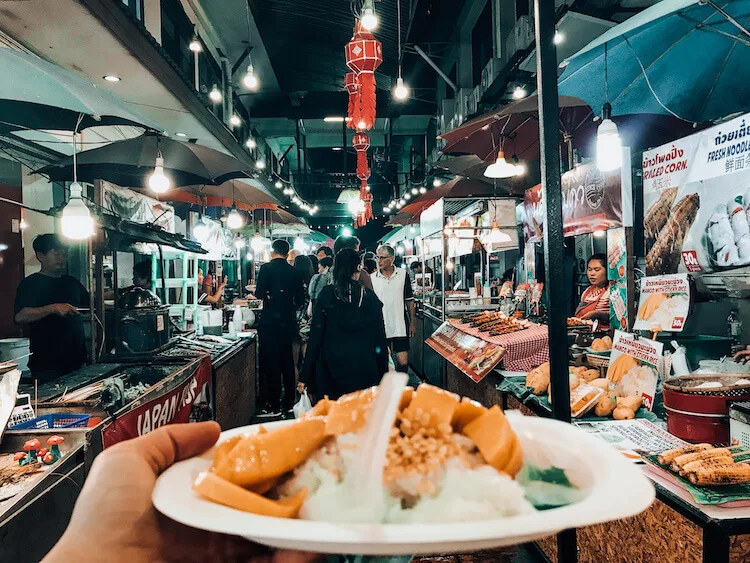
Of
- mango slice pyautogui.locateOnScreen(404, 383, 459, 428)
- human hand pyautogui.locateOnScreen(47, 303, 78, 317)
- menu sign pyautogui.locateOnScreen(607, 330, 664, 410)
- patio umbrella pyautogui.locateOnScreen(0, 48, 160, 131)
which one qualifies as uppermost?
patio umbrella pyautogui.locateOnScreen(0, 48, 160, 131)

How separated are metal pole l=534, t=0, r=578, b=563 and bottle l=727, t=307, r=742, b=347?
15.6 ft

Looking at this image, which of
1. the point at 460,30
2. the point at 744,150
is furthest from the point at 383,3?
the point at 744,150

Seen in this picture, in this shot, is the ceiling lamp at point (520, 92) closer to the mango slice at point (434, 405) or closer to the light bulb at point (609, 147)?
the light bulb at point (609, 147)

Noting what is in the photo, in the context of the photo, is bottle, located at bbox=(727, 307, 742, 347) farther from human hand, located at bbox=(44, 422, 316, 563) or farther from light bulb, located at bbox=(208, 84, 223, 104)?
light bulb, located at bbox=(208, 84, 223, 104)

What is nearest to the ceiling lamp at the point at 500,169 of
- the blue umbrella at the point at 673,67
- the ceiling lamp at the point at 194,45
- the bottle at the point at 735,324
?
the blue umbrella at the point at 673,67

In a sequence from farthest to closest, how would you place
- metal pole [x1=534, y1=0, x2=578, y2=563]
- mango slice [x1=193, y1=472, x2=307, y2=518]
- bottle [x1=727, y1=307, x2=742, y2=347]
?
1. bottle [x1=727, y1=307, x2=742, y2=347]
2. metal pole [x1=534, y1=0, x2=578, y2=563]
3. mango slice [x1=193, y1=472, x2=307, y2=518]

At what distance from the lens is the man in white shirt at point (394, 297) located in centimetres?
741

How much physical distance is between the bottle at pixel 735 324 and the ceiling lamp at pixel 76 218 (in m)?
6.39

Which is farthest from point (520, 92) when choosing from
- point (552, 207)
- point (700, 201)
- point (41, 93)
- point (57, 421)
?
point (57, 421)

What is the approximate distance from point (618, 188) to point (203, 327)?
5.48 m

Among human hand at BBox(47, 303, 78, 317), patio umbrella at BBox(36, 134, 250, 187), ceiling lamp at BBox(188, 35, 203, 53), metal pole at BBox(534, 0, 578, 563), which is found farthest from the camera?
ceiling lamp at BBox(188, 35, 203, 53)

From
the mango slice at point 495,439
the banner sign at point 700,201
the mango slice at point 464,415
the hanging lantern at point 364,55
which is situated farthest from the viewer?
the hanging lantern at point 364,55

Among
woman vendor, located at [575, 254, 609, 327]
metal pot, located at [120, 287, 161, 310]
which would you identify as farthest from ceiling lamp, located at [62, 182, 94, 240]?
woman vendor, located at [575, 254, 609, 327]

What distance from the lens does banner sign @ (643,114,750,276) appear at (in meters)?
3.61
